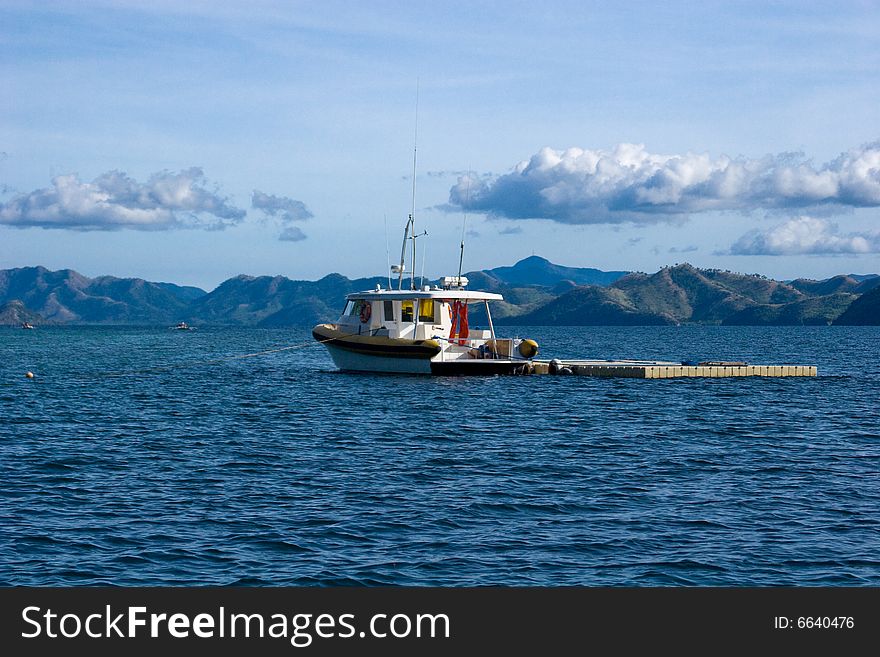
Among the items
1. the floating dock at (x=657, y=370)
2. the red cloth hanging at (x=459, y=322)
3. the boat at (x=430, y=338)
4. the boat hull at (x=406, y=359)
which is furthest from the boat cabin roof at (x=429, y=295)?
the floating dock at (x=657, y=370)

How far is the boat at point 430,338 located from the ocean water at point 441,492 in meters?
6.36

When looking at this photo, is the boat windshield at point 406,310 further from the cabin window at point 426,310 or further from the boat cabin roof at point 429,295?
the cabin window at point 426,310

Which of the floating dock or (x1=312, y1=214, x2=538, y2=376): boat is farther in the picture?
the floating dock

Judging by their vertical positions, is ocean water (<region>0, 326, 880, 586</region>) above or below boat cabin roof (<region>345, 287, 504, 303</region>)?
below

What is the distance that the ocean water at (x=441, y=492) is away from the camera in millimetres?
16891

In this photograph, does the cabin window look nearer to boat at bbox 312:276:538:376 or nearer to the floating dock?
boat at bbox 312:276:538:376

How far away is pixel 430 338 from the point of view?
53.5 meters

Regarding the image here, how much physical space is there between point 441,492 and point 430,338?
30.4 meters

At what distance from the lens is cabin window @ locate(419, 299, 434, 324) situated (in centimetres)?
5356

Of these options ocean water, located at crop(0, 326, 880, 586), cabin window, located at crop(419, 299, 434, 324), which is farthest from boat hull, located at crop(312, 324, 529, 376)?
ocean water, located at crop(0, 326, 880, 586)

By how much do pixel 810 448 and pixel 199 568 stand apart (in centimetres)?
2094

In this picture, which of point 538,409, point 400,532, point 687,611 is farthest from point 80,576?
point 538,409

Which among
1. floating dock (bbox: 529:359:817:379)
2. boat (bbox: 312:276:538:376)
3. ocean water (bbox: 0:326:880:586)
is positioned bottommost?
ocean water (bbox: 0:326:880:586)

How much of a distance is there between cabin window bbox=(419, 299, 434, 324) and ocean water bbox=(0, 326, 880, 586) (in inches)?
322
